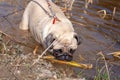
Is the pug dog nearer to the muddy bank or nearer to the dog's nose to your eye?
the dog's nose

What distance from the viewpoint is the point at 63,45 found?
6.09 meters

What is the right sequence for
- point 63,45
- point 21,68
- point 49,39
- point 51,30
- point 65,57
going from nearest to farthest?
point 21,68 < point 65,57 < point 63,45 < point 49,39 < point 51,30

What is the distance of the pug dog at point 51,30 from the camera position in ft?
20.0

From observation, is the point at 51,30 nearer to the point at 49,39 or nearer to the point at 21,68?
the point at 49,39

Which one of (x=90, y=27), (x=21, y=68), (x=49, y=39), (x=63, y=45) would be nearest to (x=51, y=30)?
(x=49, y=39)

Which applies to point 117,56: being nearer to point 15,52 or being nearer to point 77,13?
point 15,52

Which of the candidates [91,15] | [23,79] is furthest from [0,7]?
[23,79]

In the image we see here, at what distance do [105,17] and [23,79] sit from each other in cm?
496

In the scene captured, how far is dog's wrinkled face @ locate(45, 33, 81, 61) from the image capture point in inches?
Answer: 237

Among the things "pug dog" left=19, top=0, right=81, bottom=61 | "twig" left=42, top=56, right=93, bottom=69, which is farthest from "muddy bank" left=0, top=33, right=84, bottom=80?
"pug dog" left=19, top=0, right=81, bottom=61

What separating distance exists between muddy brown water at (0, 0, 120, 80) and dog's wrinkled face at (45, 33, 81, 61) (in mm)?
310

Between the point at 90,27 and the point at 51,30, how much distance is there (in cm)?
210

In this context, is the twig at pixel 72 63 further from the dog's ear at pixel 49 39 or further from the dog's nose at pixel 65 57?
the dog's ear at pixel 49 39

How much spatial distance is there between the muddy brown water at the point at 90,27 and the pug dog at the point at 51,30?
298 millimetres
